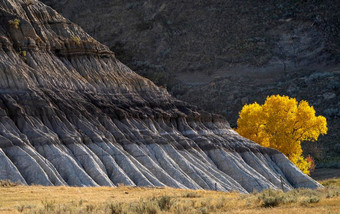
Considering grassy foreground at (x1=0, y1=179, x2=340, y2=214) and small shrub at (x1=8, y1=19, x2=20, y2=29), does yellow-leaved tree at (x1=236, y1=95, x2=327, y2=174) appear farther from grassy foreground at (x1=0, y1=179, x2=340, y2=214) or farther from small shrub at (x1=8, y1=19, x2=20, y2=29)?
grassy foreground at (x1=0, y1=179, x2=340, y2=214)

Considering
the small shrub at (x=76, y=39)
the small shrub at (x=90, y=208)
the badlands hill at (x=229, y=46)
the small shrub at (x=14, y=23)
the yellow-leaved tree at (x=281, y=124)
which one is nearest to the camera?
the small shrub at (x=90, y=208)

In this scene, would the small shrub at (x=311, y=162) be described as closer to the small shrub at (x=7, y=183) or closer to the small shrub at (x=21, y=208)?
the small shrub at (x=7, y=183)

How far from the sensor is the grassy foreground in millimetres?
31656

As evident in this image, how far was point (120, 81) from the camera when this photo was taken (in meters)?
66.6

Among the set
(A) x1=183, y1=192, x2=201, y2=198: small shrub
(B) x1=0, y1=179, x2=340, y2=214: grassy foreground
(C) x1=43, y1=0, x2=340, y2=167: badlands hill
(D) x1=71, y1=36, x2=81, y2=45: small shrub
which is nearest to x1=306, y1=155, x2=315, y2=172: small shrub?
(C) x1=43, y1=0, x2=340, y2=167: badlands hill

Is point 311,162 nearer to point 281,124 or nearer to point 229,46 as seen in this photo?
point 281,124

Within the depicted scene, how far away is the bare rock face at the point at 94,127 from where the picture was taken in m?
50.2

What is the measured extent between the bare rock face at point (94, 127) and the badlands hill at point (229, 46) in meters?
44.2

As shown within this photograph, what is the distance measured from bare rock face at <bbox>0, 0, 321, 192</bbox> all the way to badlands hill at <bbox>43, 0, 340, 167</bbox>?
145ft

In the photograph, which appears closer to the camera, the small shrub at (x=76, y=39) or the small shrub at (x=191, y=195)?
the small shrub at (x=191, y=195)

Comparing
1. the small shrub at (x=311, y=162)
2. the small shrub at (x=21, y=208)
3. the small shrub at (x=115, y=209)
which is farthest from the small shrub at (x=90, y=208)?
the small shrub at (x=311, y=162)

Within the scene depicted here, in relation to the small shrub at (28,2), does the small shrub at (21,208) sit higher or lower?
lower

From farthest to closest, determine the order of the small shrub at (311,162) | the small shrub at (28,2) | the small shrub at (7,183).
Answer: the small shrub at (311,162) → the small shrub at (28,2) → the small shrub at (7,183)

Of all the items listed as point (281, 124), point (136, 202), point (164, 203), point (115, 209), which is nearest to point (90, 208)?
point (115, 209)
